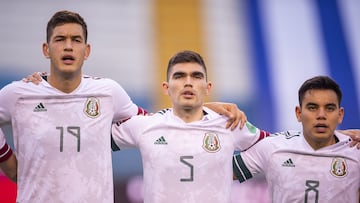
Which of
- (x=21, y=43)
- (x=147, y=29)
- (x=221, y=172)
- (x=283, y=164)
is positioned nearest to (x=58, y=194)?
(x=221, y=172)

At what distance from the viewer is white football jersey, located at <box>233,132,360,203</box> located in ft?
15.1

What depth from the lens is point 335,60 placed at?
35.6 feet

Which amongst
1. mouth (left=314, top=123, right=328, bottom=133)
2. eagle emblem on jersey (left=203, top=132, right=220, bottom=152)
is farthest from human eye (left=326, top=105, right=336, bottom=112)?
eagle emblem on jersey (left=203, top=132, right=220, bottom=152)

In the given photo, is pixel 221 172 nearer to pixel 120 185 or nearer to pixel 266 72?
pixel 120 185

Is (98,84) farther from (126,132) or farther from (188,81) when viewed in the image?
(188,81)

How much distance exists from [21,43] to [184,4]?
319 cm

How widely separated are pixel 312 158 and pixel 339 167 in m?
0.22

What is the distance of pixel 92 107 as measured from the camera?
4473mm

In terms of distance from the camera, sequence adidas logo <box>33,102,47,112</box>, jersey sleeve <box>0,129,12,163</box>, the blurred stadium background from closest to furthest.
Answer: adidas logo <box>33,102,47,112</box>
jersey sleeve <box>0,129,12,163</box>
the blurred stadium background

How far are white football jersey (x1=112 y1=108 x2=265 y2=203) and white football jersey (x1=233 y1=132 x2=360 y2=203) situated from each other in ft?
0.89

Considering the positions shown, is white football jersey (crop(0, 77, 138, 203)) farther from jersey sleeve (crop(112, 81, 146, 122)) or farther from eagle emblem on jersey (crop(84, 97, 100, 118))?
jersey sleeve (crop(112, 81, 146, 122))

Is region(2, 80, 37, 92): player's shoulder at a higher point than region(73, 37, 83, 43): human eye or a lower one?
lower

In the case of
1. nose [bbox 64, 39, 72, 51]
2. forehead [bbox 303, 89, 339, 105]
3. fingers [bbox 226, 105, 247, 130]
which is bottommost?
fingers [bbox 226, 105, 247, 130]

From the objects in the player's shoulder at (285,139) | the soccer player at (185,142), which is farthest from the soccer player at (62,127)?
the player's shoulder at (285,139)
